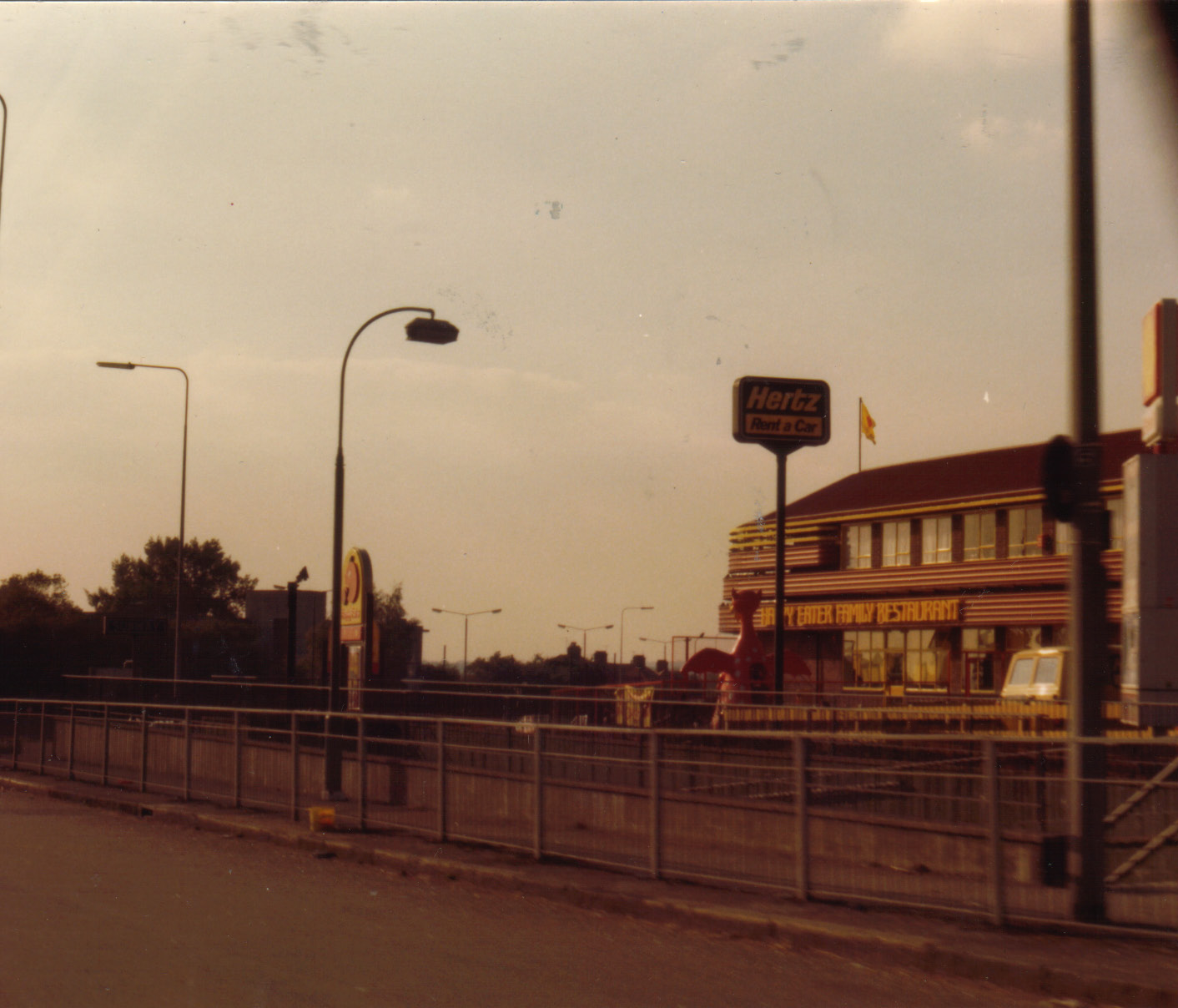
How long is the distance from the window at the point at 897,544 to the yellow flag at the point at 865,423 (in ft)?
35.9

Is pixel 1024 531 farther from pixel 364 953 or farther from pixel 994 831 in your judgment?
pixel 364 953

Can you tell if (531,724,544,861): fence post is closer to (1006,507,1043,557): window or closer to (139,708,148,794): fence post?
(139,708,148,794): fence post

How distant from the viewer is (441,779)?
48.5 ft

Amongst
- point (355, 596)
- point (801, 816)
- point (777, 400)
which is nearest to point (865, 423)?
point (777, 400)

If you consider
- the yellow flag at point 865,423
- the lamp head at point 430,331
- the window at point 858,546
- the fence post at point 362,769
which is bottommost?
the fence post at point 362,769

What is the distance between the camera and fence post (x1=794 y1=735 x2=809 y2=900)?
1073 centimetres

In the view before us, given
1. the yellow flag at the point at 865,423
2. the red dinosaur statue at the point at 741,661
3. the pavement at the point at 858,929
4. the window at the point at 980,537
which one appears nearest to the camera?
the pavement at the point at 858,929

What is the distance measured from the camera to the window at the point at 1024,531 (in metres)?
49.3

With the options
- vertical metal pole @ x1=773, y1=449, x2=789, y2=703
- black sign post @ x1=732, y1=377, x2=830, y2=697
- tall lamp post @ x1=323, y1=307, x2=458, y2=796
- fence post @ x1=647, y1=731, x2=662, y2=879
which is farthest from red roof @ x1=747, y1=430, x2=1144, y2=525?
→ fence post @ x1=647, y1=731, x2=662, y2=879

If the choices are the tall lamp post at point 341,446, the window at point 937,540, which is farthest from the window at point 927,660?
the tall lamp post at point 341,446

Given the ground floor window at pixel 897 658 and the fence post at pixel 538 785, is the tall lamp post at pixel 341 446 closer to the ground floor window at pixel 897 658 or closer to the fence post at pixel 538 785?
the fence post at pixel 538 785

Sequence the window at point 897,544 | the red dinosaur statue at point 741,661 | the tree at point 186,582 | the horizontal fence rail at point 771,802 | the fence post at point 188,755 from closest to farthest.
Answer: the horizontal fence rail at point 771,802, the fence post at point 188,755, the red dinosaur statue at point 741,661, the window at point 897,544, the tree at point 186,582

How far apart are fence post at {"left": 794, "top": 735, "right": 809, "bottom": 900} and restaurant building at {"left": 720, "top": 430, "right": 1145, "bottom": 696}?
34836 mm

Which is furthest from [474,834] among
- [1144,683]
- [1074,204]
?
[1074,204]
